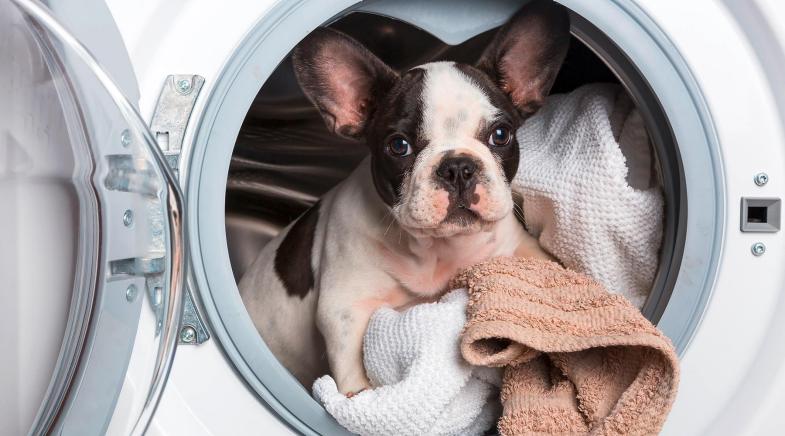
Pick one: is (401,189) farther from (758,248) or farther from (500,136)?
(758,248)

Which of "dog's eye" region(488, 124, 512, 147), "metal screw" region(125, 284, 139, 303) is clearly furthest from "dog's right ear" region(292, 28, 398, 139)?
"metal screw" region(125, 284, 139, 303)

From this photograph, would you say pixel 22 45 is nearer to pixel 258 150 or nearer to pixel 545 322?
pixel 545 322

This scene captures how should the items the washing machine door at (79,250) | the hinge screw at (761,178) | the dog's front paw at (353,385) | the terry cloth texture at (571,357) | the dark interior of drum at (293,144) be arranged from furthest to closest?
the dark interior of drum at (293,144) → the dog's front paw at (353,385) → the hinge screw at (761,178) → the terry cloth texture at (571,357) → the washing machine door at (79,250)

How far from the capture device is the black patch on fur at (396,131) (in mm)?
1392

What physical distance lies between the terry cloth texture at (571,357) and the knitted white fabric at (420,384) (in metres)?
0.05

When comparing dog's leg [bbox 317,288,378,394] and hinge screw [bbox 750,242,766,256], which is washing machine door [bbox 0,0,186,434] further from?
hinge screw [bbox 750,242,766,256]

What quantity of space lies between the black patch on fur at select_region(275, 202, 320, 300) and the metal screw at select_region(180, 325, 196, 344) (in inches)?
14.8

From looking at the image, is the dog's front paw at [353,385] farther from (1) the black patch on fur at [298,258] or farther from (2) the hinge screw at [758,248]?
(2) the hinge screw at [758,248]

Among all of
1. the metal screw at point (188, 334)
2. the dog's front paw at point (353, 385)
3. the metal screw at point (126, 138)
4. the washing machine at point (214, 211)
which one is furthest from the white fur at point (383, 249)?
the metal screw at point (126, 138)

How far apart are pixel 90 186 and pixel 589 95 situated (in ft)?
3.00

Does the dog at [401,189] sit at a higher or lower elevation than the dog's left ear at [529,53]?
lower

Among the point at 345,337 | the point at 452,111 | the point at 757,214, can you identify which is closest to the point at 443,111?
the point at 452,111

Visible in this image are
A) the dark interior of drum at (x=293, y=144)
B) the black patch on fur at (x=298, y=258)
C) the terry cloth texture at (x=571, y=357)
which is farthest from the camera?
the dark interior of drum at (x=293, y=144)

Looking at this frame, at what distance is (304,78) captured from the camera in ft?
A: 4.71
